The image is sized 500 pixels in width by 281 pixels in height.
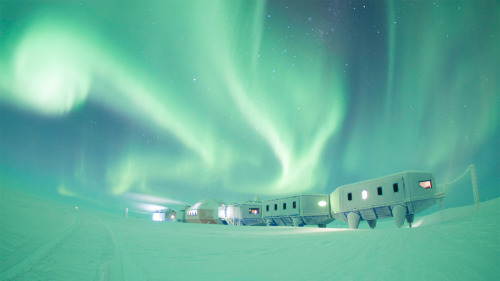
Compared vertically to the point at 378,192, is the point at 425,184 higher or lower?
higher

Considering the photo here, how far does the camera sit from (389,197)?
89.3 feet

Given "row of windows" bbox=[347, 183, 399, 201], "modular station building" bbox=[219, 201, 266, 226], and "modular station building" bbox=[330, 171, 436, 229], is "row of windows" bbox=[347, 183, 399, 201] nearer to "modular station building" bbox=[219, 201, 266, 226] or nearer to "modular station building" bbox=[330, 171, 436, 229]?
"modular station building" bbox=[330, 171, 436, 229]

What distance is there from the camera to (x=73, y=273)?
18.6 feet

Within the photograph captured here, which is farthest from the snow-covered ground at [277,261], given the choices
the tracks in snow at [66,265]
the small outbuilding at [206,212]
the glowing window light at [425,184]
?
the small outbuilding at [206,212]

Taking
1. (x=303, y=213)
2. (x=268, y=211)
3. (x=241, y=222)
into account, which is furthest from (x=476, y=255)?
(x=241, y=222)

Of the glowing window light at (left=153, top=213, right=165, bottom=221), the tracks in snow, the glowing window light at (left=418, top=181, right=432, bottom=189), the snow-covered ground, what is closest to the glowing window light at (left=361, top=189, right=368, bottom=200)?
the glowing window light at (left=418, top=181, right=432, bottom=189)

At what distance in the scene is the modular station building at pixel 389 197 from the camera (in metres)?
25.3

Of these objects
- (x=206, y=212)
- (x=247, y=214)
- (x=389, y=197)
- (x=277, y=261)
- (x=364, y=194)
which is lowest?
(x=206, y=212)

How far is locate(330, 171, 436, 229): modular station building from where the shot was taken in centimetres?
2532

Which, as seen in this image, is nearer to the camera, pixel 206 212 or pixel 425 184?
pixel 425 184

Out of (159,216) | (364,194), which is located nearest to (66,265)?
(364,194)

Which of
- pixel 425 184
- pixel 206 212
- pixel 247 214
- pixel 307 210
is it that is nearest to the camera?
pixel 425 184

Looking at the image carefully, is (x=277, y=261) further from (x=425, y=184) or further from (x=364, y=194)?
(x=364, y=194)

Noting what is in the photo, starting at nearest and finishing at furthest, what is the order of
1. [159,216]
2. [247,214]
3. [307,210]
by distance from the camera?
[307,210] < [247,214] < [159,216]
